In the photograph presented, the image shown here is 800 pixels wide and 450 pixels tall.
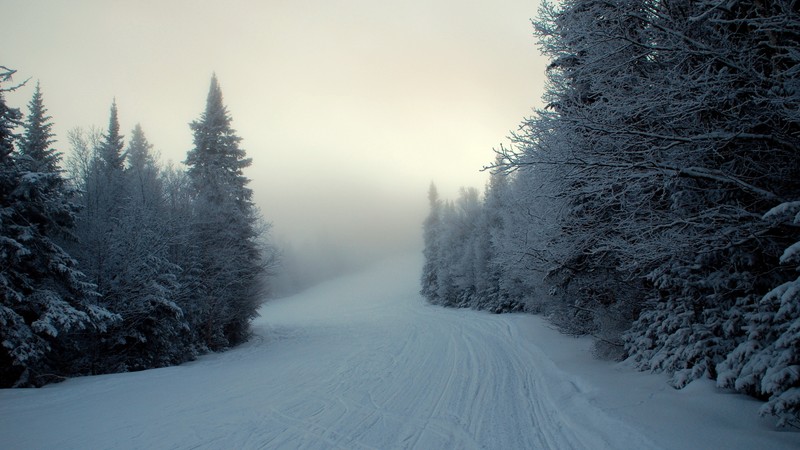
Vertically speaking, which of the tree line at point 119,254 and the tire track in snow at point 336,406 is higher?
the tree line at point 119,254

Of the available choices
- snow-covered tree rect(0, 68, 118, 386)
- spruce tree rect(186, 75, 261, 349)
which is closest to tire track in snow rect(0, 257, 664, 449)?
snow-covered tree rect(0, 68, 118, 386)

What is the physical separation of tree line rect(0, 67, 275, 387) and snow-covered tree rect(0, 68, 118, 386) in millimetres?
29

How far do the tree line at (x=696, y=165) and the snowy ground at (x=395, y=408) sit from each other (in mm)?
711

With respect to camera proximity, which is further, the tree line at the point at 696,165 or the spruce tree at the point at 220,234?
the spruce tree at the point at 220,234

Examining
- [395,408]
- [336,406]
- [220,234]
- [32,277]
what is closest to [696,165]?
[395,408]

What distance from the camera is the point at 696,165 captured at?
5.17m

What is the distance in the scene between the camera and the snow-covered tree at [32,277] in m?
8.13

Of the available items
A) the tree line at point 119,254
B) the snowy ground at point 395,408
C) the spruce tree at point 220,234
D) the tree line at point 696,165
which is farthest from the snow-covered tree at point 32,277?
the tree line at point 696,165

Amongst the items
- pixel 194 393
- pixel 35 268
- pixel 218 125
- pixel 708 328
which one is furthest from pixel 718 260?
pixel 218 125

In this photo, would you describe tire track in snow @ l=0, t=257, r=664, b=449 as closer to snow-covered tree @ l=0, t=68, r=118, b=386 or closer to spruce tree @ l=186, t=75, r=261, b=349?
snow-covered tree @ l=0, t=68, r=118, b=386

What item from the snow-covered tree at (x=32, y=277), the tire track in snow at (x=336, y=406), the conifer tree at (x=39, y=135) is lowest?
the tire track in snow at (x=336, y=406)

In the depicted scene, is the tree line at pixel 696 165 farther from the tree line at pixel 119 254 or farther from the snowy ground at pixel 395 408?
the tree line at pixel 119 254

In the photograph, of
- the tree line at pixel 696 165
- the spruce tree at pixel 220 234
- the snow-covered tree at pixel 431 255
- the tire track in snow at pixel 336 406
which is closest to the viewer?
the tree line at pixel 696 165

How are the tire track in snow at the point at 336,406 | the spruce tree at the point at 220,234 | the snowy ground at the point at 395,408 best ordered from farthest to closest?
the spruce tree at the point at 220,234
the tire track in snow at the point at 336,406
the snowy ground at the point at 395,408
